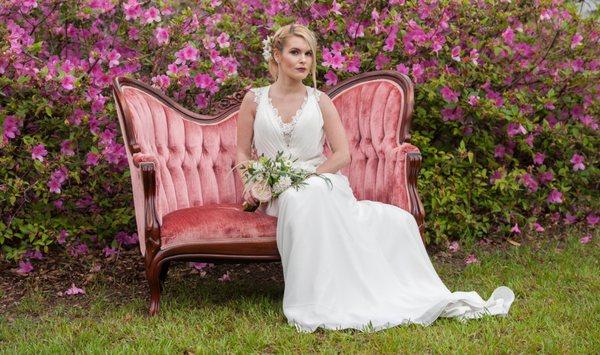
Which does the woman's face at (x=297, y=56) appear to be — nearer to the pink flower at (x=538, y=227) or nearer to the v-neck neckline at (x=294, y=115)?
the v-neck neckline at (x=294, y=115)

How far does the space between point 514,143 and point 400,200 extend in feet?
6.65

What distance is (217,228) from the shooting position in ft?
14.0

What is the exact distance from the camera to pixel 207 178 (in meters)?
5.03

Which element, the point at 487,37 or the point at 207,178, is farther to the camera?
the point at 487,37

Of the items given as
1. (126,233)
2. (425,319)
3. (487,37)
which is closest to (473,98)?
(487,37)

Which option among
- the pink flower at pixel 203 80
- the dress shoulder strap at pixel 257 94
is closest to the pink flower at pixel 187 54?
the pink flower at pixel 203 80

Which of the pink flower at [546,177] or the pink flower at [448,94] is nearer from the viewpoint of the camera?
the pink flower at [448,94]

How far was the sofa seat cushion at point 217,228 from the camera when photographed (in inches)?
167

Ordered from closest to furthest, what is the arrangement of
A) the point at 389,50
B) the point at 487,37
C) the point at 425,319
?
1. the point at 425,319
2. the point at 389,50
3. the point at 487,37

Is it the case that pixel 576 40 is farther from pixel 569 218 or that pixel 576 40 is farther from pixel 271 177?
pixel 271 177

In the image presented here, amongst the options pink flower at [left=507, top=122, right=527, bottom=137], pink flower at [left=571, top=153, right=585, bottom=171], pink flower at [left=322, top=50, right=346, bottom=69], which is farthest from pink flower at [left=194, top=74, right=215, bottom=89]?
pink flower at [left=571, top=153, right=585, bottom=171]

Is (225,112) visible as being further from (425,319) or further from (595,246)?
(595,246)

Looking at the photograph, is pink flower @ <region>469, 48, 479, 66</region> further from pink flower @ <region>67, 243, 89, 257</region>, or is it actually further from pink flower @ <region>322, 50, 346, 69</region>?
pink flower @ <region>67, 243, 89, 257</region>

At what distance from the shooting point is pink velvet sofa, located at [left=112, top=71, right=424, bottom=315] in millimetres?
4270
